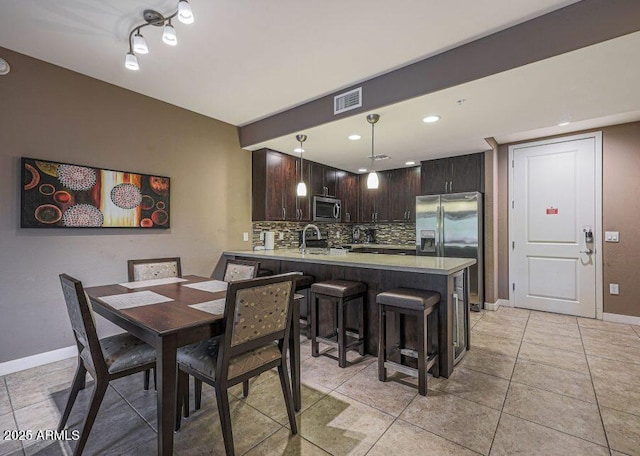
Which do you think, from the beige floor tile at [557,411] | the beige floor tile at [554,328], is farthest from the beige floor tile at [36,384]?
the beige floor tile at [554,328]

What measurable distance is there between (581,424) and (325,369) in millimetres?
1717

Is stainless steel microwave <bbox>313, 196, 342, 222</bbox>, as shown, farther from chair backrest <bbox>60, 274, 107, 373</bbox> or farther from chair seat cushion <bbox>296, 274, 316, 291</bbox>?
chair backrest <bbox>60, 274, 107, 373</bbox>

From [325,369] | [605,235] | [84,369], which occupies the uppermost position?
[605,235]

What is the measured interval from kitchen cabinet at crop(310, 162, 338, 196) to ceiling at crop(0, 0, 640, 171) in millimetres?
1607

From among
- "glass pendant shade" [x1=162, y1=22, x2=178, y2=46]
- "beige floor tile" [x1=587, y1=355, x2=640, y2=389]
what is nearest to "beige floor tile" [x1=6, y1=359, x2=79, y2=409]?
"glass pendant shade" [x1=162, y1=22, x2=178, y2=46]

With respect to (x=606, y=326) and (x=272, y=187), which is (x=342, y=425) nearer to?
(x=272, y=187)

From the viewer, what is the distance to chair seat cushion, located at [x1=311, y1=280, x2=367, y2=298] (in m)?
2.66

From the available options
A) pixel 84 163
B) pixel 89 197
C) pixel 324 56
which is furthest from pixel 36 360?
pixel 324 56

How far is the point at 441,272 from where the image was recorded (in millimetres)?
2297

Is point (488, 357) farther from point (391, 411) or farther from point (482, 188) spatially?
point (482, 188)

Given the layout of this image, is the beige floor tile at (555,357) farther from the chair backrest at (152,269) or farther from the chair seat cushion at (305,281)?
the chair backrest at (152,269)

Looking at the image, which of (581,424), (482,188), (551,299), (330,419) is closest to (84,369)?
(330,419)

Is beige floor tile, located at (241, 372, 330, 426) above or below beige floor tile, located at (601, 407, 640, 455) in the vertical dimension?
below

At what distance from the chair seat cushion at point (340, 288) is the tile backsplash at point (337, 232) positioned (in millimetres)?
2045
